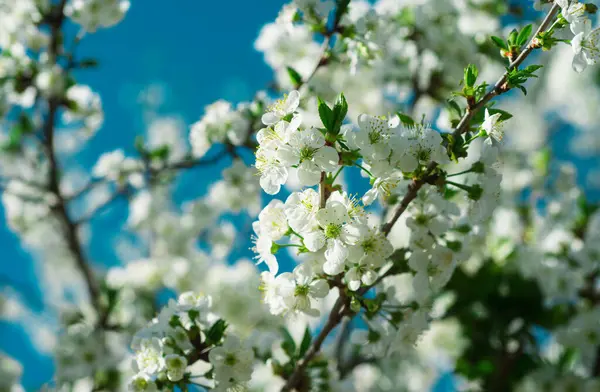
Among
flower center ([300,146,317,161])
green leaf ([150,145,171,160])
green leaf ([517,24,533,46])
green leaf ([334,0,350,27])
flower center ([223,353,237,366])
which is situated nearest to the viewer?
flower center ([300,146,317,161])

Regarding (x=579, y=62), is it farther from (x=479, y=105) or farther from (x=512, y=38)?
(x=479, y=105)

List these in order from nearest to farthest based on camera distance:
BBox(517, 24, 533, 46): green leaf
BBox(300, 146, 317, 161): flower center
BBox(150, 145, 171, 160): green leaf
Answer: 1. BBox(300, 146, 317, 161): flower center
2. BBox(517, 24, 533, 46): green leaf
3. BBox(150, 145, 171, 160): green leaf

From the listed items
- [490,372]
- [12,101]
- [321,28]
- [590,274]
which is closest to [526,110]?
[590,274]

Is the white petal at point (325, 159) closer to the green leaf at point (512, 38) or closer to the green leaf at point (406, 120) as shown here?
the green leaf at point (406, 120)

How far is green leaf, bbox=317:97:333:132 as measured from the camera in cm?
157

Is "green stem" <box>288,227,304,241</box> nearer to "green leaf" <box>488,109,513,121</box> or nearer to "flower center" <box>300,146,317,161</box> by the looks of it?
"flower center" <box>300,146,317,161</box>

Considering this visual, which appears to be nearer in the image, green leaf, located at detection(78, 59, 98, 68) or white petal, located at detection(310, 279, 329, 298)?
white petal, located at detection(310, 279, 329, 298)

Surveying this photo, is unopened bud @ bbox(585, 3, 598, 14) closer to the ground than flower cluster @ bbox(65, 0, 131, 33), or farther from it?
closer to the ground

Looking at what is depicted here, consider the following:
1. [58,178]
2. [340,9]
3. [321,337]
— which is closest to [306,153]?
[321,337]

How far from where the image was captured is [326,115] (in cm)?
157

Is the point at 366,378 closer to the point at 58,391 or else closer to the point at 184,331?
the point at 58,391

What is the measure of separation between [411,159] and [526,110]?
755 cm

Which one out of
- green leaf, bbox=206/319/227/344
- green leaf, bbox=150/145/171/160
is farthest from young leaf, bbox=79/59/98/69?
green leaf, bbox=206/319/227/344

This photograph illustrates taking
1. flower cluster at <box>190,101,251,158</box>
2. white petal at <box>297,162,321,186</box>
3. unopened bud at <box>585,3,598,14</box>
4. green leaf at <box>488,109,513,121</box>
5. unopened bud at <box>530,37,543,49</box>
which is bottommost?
white petal at <box>297,162,321,186</box>
